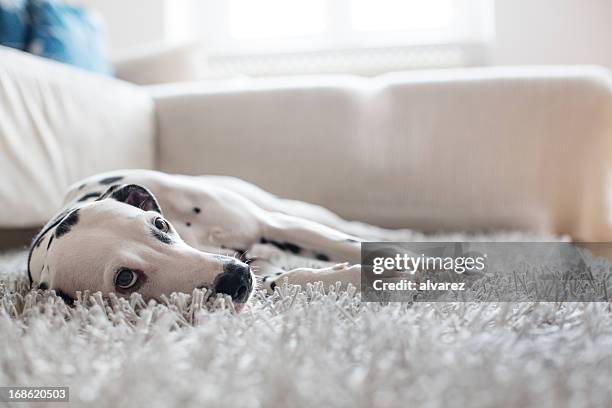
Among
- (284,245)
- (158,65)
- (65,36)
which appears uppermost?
(65,36)

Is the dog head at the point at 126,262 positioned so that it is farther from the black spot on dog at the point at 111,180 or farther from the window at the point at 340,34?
the window at the point at 340,34

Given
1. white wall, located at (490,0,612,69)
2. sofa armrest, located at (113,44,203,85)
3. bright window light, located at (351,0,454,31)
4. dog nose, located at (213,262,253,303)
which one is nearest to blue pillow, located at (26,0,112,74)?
sofa armrest, located at (113,44,203,85)

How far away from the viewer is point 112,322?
88 centimetres

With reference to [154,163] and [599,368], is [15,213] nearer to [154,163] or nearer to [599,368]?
[154,163]

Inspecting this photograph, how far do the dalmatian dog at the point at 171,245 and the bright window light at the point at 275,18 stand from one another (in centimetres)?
343

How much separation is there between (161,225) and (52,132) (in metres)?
0.96

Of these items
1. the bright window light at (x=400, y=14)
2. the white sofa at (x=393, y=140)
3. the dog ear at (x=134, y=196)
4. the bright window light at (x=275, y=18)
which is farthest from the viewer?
the bright window light at (x=275, y=18)

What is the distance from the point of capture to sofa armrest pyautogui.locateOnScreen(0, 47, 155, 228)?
1779 mm

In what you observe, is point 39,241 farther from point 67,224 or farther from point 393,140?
point 393,140

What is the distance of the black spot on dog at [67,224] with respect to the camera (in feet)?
3.63

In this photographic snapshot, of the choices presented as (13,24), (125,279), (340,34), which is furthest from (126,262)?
(340,34)

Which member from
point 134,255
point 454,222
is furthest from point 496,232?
point 134,255

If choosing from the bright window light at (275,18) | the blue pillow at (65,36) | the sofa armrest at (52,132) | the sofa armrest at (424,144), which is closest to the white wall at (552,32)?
the bright window light at (275,18)

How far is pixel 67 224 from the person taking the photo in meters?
1.11
